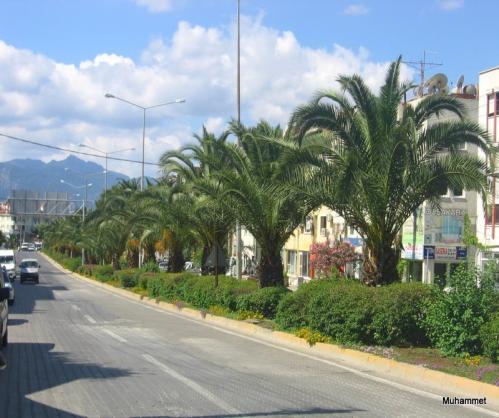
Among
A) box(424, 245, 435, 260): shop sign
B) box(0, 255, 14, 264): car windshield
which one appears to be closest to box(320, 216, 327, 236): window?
box(424, 245, 435, 260): shop sign

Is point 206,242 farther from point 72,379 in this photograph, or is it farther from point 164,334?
point 72,379

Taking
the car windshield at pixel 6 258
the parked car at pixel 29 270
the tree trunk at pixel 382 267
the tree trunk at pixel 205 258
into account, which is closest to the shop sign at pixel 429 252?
the tree trunk at pixel 205 258

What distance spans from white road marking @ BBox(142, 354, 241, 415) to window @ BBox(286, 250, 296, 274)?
4394 centimetres

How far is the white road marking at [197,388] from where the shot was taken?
8903 mm

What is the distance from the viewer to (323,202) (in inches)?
697

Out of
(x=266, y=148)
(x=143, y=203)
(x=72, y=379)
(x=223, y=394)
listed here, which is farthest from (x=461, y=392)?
(x=143, y=203)

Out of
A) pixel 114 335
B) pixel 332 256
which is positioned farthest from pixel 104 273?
pixel 114 335

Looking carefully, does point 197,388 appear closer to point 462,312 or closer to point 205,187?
point 462,312

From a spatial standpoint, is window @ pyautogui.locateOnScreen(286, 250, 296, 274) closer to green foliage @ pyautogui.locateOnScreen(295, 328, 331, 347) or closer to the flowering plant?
the flowering plant

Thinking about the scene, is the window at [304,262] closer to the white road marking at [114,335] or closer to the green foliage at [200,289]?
the green foliage at [200,289]

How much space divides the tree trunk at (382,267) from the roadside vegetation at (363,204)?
0.03 meters

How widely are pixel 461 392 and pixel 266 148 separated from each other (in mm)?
14067

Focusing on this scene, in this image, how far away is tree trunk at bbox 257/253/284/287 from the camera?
22.5 metres

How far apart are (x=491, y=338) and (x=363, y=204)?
611 cm
